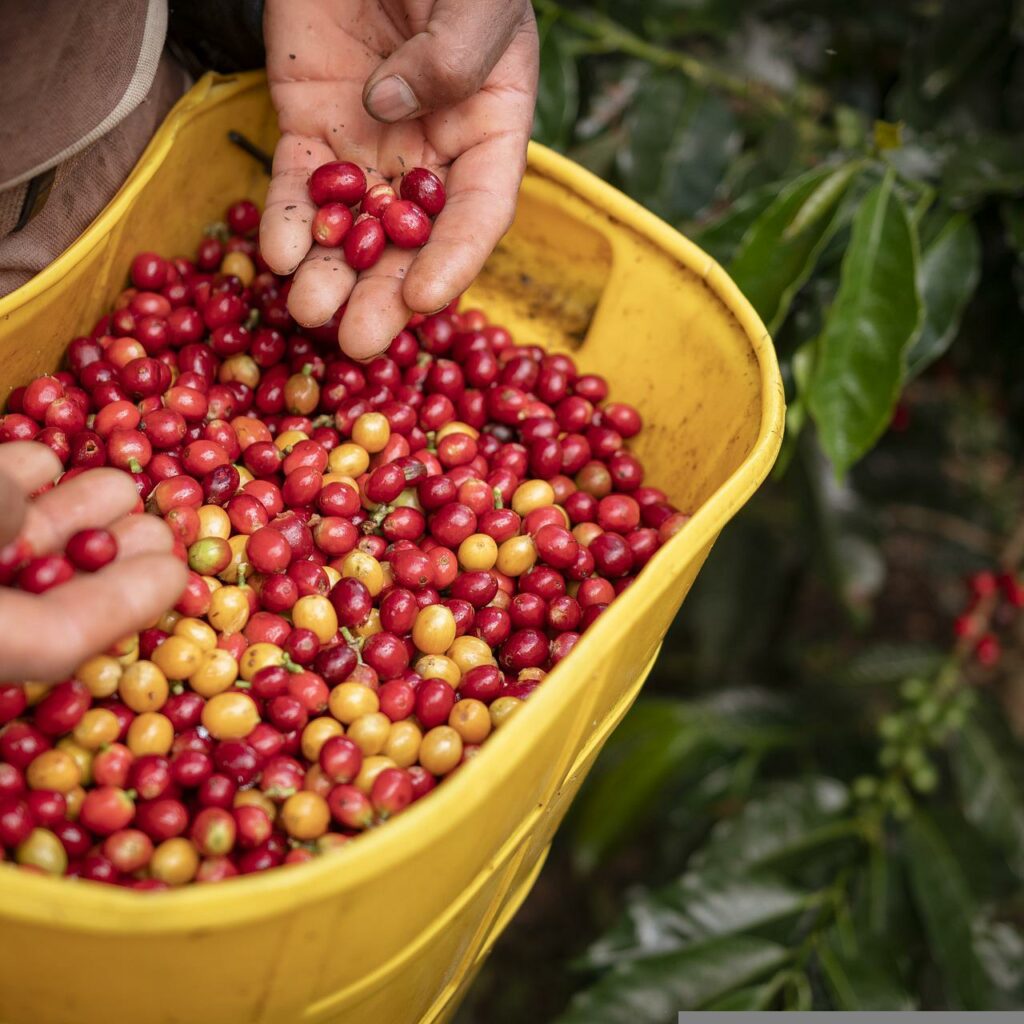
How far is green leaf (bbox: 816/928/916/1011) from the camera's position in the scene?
2480mm

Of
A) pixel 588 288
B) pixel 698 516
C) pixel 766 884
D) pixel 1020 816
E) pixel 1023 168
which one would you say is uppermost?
pixel 1023 168

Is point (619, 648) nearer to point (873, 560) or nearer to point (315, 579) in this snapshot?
point (315, 579)

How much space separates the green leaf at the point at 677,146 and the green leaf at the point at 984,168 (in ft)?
1.91

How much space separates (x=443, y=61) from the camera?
2.05m

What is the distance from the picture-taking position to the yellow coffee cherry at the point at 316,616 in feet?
6.43

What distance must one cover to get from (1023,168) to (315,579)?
1.91 metres

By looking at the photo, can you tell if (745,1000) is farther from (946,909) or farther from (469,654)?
(469,654)

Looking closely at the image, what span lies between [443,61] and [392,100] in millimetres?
137

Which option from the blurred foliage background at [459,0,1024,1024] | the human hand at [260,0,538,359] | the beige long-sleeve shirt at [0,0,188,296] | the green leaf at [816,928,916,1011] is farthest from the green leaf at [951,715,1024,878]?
the beige long-sleeve shirt at [0,0,188,296]

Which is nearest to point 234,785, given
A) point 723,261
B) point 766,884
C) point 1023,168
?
point 766,884

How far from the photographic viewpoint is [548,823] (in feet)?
6.35

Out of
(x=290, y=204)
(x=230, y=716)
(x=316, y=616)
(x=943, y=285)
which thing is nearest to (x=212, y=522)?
(x=316, y=616)

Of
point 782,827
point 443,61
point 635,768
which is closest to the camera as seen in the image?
Answer: point 443,61

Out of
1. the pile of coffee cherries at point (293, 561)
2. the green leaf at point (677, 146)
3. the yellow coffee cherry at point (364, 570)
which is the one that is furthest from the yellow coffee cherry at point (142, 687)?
the green leaf at point (677, 146)
